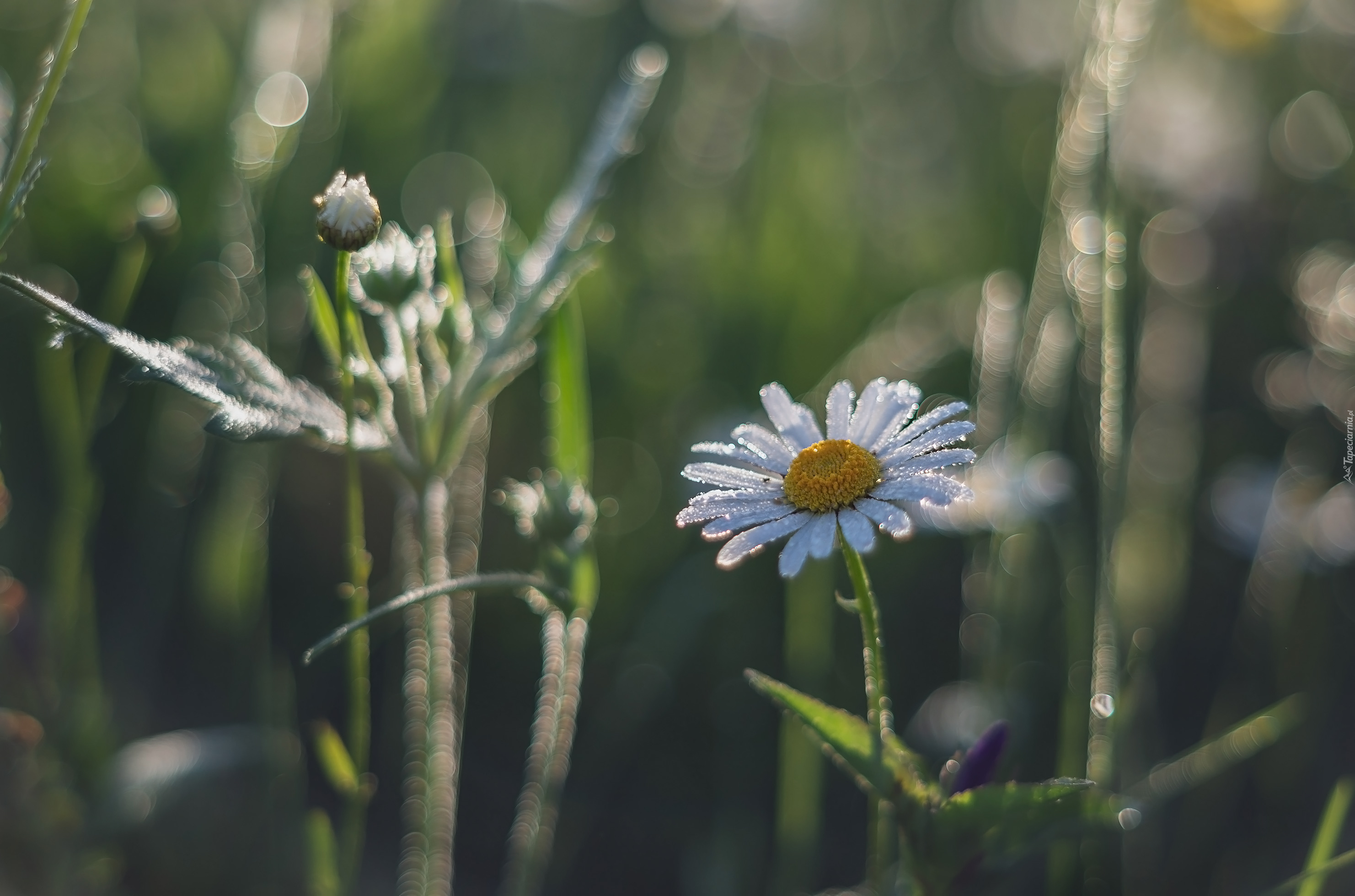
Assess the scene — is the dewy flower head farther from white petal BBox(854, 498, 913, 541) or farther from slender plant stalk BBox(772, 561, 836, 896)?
slender plant stalk BBox(772, 561, 836, 896)

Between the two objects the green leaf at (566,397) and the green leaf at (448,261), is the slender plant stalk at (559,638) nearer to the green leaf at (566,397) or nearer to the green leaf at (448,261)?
the green leaf at (566,397)

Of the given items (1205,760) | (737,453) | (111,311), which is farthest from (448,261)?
(1205,760)

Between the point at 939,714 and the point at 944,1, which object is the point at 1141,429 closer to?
the point at 939,714

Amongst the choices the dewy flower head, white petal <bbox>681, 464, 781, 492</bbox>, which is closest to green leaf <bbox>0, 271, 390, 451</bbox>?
the dewy flower head

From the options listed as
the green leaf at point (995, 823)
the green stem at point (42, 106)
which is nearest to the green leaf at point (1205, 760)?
the green leaf at point (995, 823)

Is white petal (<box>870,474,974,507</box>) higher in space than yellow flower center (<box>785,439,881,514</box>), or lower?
lower

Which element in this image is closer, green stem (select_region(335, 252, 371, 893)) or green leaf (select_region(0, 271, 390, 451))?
green leaf (select_region(0, 271, 390, 451))

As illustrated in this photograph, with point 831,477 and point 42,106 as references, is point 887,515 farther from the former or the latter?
point 42,106

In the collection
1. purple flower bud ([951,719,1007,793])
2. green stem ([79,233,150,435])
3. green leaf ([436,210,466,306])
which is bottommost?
purple flower bud ([951,719,1007,793])
